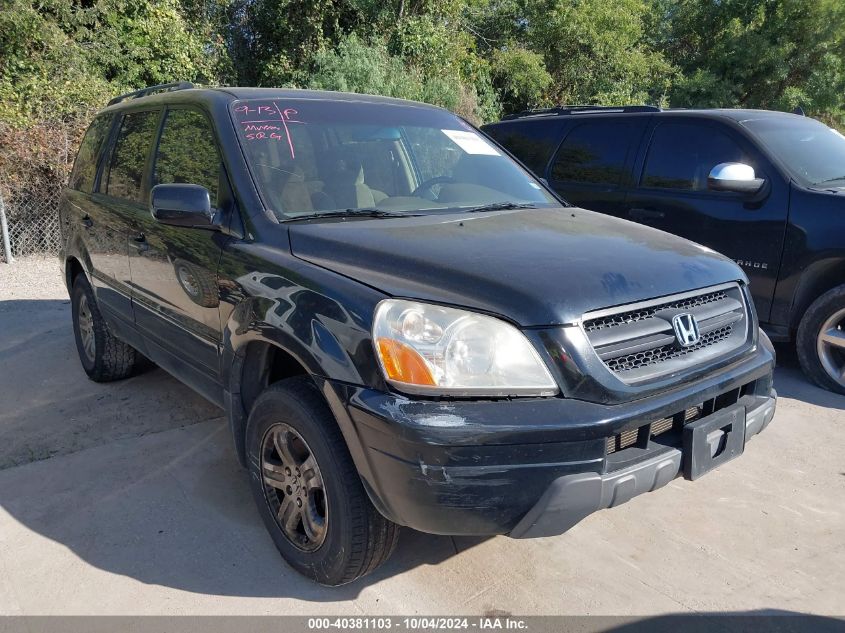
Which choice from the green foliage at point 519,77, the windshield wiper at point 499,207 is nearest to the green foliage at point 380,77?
the green foliage at point 519,77

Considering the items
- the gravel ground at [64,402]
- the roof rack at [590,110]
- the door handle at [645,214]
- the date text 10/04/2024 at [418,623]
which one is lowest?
the gravel ground at [64,402]

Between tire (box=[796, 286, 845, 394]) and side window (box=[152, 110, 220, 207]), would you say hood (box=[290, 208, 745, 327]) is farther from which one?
tire (box=[796, 286, 845, 394])

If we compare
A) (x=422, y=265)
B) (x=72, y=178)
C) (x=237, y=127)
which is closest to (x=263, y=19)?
(x=72, y=178)

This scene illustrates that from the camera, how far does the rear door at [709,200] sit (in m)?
5.05

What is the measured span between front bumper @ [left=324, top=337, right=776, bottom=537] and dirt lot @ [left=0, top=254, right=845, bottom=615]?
23.8 inches

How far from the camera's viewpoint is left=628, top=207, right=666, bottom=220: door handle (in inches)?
221

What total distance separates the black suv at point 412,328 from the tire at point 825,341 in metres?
2.01

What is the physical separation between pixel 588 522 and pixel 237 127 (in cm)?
237

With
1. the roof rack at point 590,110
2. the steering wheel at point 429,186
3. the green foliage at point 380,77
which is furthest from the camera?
the green foliage at point 380,77

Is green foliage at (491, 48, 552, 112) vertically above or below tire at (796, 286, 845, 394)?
above

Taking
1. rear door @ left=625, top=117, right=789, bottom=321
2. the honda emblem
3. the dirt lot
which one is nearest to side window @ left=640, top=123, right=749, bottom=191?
rear door @ left=625, top=117, right=789, bottom=321

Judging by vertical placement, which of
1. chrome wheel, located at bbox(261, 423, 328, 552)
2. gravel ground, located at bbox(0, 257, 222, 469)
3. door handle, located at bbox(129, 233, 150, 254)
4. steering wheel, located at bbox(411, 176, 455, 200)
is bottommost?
gravel ground, located at bbox(0, 257, 222, 469)

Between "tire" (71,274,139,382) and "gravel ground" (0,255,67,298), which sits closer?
"tire" (71,274,139,382)

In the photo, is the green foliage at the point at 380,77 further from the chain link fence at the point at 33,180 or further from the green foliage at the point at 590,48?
the chain link fence at the point at 33,180
